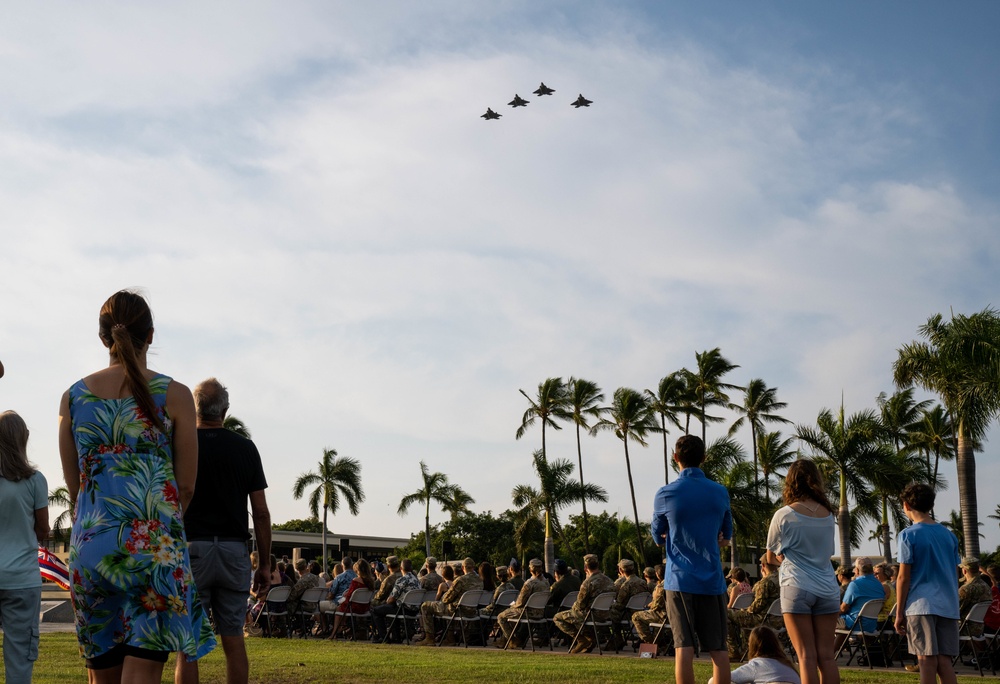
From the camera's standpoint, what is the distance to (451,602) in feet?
→ 58.1

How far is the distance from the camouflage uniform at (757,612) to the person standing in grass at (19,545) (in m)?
9.52

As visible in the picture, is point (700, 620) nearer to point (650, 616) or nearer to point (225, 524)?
point (225, 524)

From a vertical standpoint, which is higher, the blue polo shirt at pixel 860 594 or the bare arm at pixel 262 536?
the bare arm at pixel 262 536

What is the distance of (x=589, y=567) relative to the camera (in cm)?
1567

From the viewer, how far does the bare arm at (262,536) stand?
229 inches

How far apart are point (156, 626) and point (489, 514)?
7714 centimetres

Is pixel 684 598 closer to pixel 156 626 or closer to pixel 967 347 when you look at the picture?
pixel 156 626

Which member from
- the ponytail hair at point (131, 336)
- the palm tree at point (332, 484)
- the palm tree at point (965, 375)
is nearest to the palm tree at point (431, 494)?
the palm tree at point (332, 484)

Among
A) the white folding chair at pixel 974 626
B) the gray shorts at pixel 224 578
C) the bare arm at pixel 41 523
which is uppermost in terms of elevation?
the bare arm at pixel 41 523

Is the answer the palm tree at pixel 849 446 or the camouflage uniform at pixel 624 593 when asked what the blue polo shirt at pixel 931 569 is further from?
the palm tree at pixel 849 446

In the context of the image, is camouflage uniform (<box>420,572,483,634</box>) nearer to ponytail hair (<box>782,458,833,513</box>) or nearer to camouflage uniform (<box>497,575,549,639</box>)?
camouflage uniform (<box>497,575,549,639</box>)

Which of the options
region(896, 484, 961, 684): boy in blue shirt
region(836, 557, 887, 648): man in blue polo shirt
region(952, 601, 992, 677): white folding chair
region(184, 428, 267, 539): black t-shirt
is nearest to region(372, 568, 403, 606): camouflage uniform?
region(836, 557, 887, 648): man in blue polo shirt

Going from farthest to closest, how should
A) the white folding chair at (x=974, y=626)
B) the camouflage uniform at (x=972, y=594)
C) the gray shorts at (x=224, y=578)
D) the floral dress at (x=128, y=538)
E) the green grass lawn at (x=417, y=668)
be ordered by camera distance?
the camouflage uniform at (x=972, y=594) < the white folding chair at (x=974, y=626) < the green grass lawn at (x=417, y=668) < the gray shorts at (x=224, y=578) < the floral dress at (x=128, y=538)

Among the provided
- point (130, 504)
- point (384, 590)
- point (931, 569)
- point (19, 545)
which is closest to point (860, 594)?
point (931, 569)
